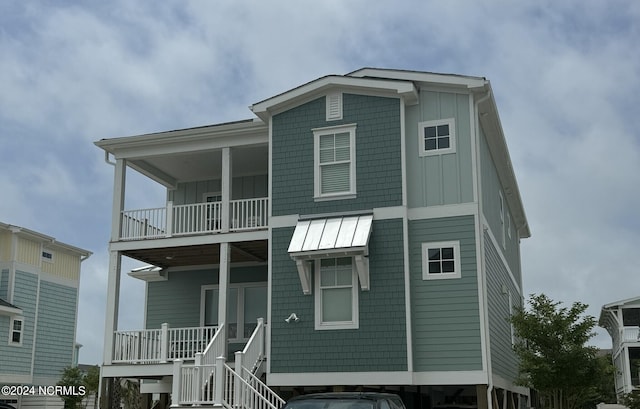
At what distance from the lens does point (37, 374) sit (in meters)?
34.1

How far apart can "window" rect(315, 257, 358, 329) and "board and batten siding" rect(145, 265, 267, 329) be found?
5506mm

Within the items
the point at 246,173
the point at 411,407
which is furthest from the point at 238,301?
the point at 411,407

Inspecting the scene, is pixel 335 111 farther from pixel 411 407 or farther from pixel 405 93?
pixel 411 407

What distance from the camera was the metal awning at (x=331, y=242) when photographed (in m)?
17.9

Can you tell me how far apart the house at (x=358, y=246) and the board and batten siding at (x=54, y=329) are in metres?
15.0

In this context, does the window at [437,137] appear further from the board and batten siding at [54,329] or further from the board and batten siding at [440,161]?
the board and batten siding at [54,329]

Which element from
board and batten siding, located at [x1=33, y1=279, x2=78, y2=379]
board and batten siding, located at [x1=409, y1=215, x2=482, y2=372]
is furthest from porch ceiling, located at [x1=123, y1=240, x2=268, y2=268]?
board and batten siding, located at [x1=33, y1=279, x2=78, y2=379]

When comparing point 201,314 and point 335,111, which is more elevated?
point 335,111

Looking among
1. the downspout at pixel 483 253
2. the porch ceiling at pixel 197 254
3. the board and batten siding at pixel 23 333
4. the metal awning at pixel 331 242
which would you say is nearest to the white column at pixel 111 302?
the porch ceiling at pixel 197 254

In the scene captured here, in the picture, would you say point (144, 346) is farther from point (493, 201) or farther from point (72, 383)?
point (72, 383)

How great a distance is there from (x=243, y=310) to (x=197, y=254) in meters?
2.29

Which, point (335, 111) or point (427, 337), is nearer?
point (427, 337)

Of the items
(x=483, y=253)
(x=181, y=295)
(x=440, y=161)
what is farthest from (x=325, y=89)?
(x=181, y=295)

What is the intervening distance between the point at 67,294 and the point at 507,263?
21541 millimetres
